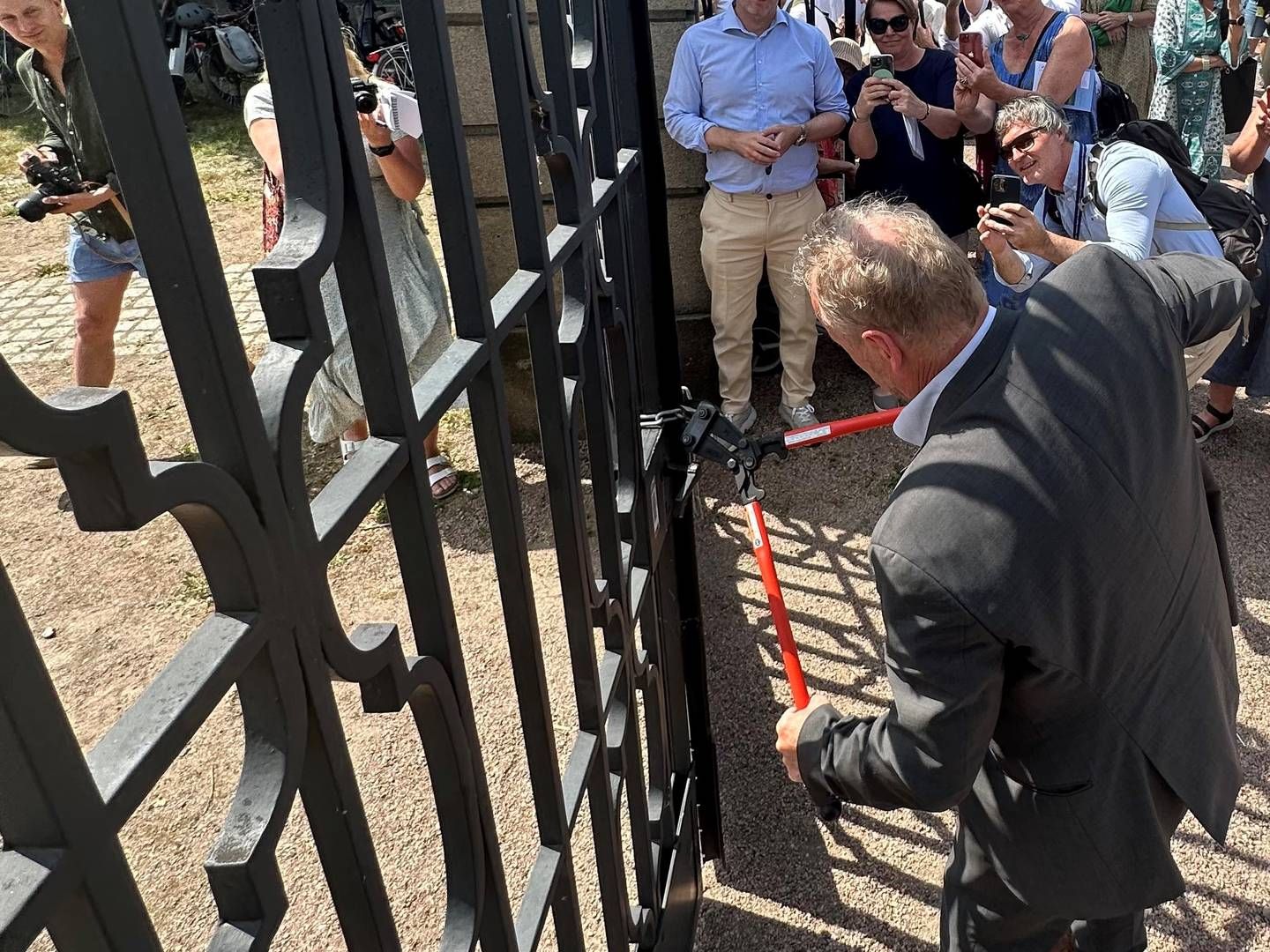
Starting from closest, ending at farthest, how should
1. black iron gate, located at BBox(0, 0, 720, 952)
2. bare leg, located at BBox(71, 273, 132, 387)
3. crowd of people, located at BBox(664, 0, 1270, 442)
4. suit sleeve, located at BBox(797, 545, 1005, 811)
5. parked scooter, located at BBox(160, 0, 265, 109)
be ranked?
1. black iron gate, located at BBox(0, 0, 720, 952)
2. suit sleeve, located at BBox(797, 545, 1005, 811)
3. crowd of people, located at BBox(664, 0, 1270, 442)
4. bare leg, located at BBox(71, 273, 132, 387)
5. parked scooter, located at BBox(160, 0, 265, 109)

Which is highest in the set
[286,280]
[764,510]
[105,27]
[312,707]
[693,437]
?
[105,27]

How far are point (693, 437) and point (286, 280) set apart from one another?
154 centimetres

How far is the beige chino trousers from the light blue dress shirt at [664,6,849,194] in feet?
0.31

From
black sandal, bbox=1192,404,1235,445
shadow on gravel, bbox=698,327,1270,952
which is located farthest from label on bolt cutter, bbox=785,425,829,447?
black sandal, bbox=1192,404,1235,445

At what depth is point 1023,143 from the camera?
3619 mm

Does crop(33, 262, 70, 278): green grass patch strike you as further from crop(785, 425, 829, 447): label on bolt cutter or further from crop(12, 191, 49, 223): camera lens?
crop(785, 425, 829, 447): label on bolt cutter

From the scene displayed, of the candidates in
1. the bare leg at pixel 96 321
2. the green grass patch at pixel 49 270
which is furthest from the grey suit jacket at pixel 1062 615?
the green grass patch at pixel 49 270

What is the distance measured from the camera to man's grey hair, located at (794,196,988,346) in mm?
1818

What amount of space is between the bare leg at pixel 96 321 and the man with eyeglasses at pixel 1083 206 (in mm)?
3385

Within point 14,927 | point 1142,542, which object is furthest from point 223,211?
point 14,927

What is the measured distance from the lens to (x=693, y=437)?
230cm

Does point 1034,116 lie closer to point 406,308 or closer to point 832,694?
point 832,694

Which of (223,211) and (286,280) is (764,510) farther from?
(223,211)

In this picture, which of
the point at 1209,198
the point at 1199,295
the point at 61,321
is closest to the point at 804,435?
the point at 1199,295
